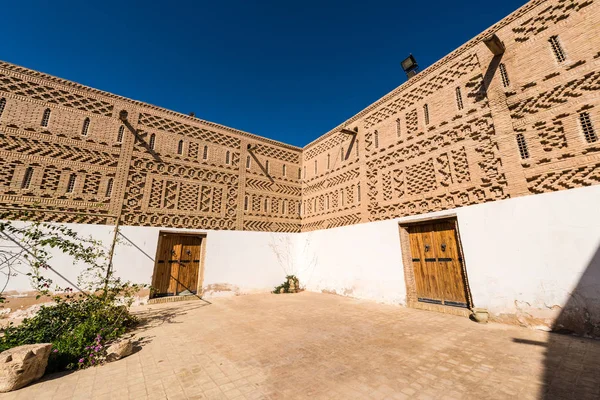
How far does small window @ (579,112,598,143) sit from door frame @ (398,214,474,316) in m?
3.12

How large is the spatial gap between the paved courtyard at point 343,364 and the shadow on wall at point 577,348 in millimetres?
18

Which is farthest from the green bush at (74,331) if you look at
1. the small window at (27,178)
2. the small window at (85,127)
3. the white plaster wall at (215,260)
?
the small window at (85,127)

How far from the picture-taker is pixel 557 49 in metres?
5.96

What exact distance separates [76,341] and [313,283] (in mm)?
9003

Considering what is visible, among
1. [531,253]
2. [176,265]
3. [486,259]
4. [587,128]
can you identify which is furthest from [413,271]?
[176,265]

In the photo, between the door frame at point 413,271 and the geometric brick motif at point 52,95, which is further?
the geometric brick motif at point 52,95

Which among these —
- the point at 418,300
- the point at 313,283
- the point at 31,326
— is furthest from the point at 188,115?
the point at 418,300

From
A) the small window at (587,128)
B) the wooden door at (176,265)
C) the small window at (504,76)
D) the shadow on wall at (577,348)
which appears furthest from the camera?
the wooden door at (176,265)

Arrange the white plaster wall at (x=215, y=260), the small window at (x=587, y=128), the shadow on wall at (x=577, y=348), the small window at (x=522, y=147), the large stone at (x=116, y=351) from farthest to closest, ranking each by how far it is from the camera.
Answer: the white plaster wall at (x=215, y=260) → the small window at (x=522, y=147) → the small window at (x=587, y=128) → the large stone at (x=116, y=351) → the shadow on wall at (x=577, y=348)

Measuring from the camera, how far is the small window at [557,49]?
5858 millimetres

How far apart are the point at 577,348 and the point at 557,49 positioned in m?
6.69

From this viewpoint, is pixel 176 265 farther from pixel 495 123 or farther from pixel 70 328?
pixel 495 123

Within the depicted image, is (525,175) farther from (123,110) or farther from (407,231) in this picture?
(123,110)

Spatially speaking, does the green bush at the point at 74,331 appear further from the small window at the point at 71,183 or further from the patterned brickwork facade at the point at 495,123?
the patterned brickwork facade at the point at 495,123
